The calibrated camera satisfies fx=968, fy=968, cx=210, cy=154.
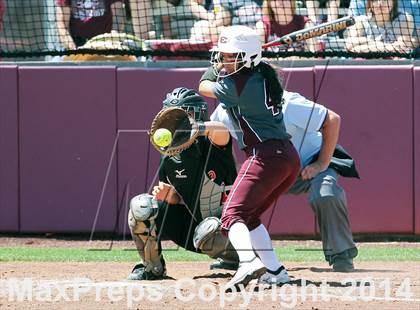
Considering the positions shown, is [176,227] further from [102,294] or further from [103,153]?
[103,153]

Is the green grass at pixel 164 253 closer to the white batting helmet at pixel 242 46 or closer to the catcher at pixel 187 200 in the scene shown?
the catcher at pixel 187 200

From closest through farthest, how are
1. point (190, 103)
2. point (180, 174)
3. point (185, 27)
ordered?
point (190, 103), point (180, 174), point (185, 27)

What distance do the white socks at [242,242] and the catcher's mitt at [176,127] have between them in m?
0.70

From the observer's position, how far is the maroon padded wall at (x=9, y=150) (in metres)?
9.88

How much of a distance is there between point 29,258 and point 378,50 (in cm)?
434

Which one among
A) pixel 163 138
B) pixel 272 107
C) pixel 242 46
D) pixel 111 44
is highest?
pixel 242 46

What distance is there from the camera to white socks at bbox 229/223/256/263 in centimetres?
562

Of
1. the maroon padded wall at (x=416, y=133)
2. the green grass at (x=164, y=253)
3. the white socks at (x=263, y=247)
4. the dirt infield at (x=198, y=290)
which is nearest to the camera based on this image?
the dirt infield at (x=198, y=290)

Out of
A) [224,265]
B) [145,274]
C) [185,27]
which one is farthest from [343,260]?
[185,27]

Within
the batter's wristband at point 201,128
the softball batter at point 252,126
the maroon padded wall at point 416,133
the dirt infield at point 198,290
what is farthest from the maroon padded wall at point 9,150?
the softball batter at point 252,126

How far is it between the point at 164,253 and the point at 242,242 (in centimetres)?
323

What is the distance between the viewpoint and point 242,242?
5621mm

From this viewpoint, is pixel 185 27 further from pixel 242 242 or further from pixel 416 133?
pixel 242 242

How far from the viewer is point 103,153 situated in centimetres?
980
